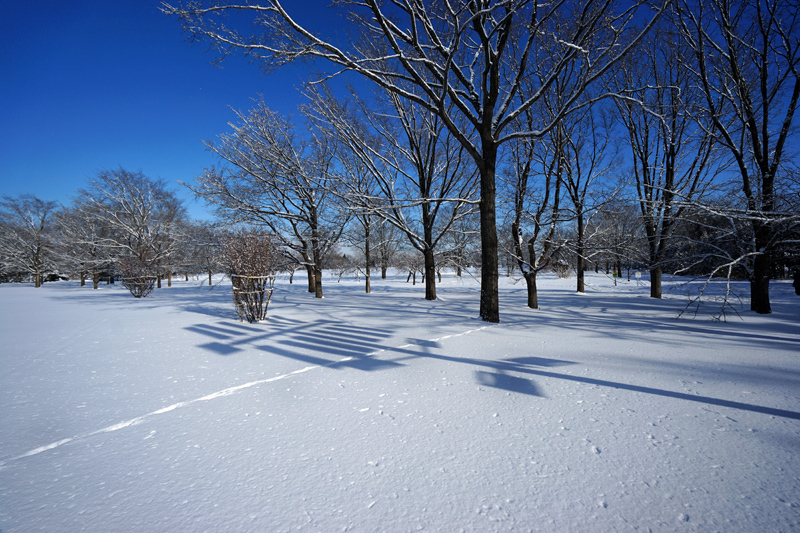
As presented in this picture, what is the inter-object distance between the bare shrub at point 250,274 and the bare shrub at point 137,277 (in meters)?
9.00

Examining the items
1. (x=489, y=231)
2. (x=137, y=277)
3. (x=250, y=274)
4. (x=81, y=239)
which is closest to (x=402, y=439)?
(x=489, y=231)

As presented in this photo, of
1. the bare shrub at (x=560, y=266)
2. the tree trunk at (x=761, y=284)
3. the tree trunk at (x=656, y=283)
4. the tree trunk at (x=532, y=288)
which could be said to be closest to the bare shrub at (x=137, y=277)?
the tree trunk at (x=532, y=288)

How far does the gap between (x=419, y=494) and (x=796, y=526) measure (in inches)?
63.8

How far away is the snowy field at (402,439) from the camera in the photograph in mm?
1417

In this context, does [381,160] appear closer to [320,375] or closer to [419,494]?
[320,375]

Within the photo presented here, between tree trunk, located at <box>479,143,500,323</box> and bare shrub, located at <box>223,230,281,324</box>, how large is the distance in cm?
491

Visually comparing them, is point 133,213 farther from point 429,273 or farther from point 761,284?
point 761,284

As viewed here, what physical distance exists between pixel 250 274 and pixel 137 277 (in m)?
9.84

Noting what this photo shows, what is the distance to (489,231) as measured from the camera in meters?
6.83

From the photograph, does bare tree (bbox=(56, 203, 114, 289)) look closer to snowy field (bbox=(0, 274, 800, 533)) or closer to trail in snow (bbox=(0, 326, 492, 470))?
snowy field (bbox=(0, 274, 800, 533))

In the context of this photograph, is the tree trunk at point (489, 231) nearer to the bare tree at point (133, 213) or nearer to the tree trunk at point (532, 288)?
the tree trunk at point (532, 288)

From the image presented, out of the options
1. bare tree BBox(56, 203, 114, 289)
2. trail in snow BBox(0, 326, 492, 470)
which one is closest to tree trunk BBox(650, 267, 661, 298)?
trail in snow BBox(0, 326, 492, 470)

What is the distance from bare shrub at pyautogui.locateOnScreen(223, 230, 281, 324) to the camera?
6961mm

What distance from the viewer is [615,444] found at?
1981 millimetres
